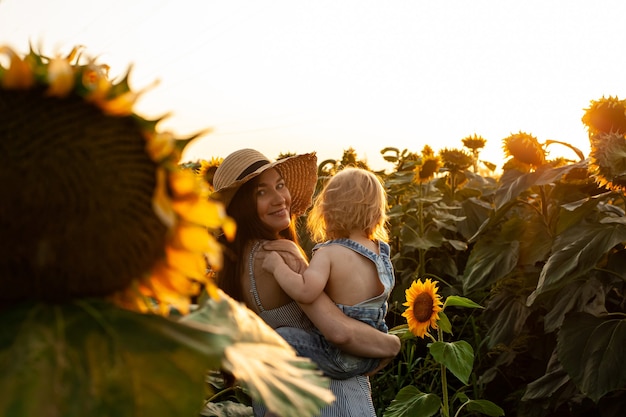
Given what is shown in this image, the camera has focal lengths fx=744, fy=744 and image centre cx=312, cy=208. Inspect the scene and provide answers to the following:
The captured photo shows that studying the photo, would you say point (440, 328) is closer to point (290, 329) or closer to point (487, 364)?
point (290, 329)

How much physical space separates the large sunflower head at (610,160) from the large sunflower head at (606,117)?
90 millimetres

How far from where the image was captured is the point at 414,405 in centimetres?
232

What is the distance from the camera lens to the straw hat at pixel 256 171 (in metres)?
2.13

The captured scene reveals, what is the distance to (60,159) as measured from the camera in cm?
35

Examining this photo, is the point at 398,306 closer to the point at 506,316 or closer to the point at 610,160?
the point at 506,316

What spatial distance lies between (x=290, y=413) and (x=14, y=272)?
0.49ft

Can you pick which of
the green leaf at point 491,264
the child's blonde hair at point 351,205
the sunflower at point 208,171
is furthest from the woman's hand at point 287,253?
the green leaf at point 491,264

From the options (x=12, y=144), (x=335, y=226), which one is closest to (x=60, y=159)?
(x=12, y=144)

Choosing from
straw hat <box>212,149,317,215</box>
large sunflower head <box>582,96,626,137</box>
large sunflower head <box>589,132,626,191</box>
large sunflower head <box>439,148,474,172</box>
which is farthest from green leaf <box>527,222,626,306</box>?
large sunflower head <box>439,148,474,172</box>

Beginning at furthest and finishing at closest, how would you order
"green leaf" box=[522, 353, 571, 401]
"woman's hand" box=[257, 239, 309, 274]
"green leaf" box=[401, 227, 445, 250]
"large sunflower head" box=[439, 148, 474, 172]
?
"large sunflower head" box=[439, 148, 474, 172] < "green leaf" box=[401, 227, 445, 250] < "green leaf" box=[522, 353, 571, 401] < "woman's hand" box=[257, 239, 309, 274]

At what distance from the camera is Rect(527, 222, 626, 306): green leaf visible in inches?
98.7

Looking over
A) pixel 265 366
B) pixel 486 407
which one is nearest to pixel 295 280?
pixel 486 407

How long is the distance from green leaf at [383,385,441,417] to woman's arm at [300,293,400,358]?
341mm

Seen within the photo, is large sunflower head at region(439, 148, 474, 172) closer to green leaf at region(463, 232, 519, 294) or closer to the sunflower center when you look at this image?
green leaf at region(463, 232, 519, 294)
